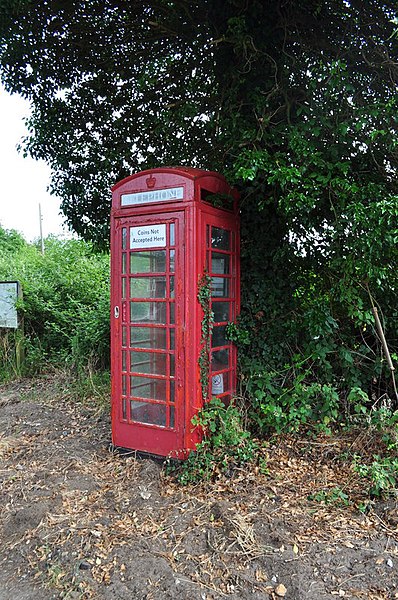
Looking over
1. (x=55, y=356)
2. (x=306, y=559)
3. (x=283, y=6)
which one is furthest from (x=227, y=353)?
(x=55, y=356)

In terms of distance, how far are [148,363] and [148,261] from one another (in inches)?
36.8

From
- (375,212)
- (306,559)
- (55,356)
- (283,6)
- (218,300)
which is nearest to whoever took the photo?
(306,559)

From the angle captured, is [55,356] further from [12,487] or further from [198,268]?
[198,268]

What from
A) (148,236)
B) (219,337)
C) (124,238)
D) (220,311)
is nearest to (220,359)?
(219,337)

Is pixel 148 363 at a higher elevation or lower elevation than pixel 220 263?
lower

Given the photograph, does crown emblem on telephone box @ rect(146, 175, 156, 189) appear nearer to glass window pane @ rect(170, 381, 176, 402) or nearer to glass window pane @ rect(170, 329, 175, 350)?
glass window pane @ rect(170, 329, 175, 350)

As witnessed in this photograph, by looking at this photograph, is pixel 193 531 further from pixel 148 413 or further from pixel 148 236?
pixel 148 236

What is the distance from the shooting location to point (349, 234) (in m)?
3.98

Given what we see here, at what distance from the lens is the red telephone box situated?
393 cm

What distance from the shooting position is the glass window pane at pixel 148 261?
13.4 feet

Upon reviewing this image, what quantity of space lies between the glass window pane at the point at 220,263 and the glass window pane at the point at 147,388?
114cm

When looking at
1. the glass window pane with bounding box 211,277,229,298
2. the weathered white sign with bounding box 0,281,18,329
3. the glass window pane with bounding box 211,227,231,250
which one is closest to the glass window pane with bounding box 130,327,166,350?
the glass window pane with bounding box 211,277,229,298

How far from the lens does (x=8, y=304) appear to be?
26.9 feet

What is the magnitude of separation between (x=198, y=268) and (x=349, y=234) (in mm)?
1341
